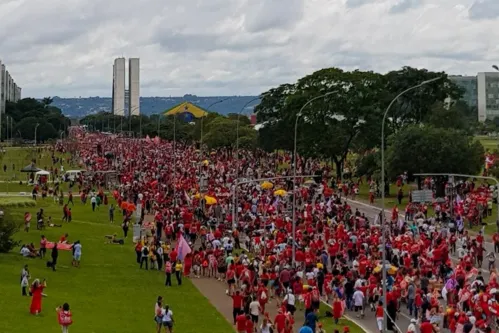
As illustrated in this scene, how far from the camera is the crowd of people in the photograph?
27062 mm

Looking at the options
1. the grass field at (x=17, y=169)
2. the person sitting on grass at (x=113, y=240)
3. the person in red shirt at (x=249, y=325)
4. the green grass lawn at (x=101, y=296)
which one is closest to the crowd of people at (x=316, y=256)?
the person in red shirt at (x=249, y=325)

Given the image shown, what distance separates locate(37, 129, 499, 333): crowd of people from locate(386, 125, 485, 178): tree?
257cm

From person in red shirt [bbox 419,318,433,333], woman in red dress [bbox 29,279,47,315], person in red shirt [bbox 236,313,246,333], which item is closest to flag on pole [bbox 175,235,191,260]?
woman in red dress [bbox 29,279,47,315]

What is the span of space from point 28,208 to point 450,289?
35.6 meters

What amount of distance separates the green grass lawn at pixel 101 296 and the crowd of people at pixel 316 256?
40.1 inches

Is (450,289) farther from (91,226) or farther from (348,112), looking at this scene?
(348,112)

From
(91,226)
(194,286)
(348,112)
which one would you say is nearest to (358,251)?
(194,286)

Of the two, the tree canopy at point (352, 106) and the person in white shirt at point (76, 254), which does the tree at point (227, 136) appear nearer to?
the tree canopy at point (352, 106)

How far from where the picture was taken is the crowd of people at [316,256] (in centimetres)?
2706

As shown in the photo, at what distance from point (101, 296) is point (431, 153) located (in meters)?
38.1

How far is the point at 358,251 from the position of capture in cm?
3759

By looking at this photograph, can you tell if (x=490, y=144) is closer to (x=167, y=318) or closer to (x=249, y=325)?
(x=249, y=325)

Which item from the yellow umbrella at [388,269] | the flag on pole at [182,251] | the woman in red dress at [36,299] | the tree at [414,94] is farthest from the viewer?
the tree at [414,94]

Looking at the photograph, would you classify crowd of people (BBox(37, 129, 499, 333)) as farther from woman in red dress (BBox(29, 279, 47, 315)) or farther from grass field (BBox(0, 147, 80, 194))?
grass field (BBox(0, 147, 80, 194))
